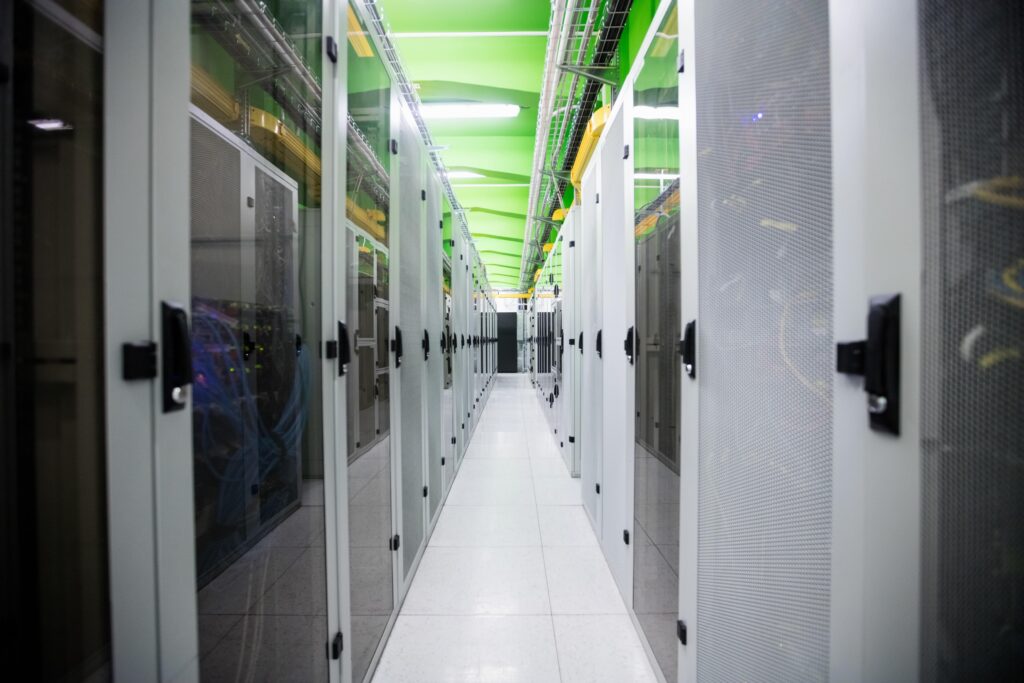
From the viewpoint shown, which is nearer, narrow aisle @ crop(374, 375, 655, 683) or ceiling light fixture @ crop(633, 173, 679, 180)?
ceiling light fixture @ crop(633, 173, 679, 180)

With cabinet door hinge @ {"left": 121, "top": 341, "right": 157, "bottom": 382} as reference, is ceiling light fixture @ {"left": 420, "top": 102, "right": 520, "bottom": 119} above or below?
above

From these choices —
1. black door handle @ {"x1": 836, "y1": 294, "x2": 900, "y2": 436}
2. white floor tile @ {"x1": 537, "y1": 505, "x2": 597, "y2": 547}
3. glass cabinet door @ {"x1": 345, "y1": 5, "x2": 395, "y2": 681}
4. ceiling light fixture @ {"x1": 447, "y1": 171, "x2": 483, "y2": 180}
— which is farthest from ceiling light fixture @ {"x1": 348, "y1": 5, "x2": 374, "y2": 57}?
ceiling light fixture @ {"x1": 447, "y1": 171, "x2": 483, "y2": 180}

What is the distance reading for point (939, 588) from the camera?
61 cm

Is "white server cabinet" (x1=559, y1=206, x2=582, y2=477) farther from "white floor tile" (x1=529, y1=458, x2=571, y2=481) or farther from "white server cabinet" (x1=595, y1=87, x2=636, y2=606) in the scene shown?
"white server cabinet" (x1=595, y1=87, x2=636, y2=606)

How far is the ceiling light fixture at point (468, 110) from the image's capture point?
5.25m

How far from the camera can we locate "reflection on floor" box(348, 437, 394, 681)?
150cm

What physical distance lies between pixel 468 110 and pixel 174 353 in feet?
17.8

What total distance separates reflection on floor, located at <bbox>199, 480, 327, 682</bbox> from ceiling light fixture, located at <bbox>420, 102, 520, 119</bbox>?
5029 mm

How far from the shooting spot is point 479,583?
2242mm

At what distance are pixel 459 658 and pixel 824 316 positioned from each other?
1.73 metres

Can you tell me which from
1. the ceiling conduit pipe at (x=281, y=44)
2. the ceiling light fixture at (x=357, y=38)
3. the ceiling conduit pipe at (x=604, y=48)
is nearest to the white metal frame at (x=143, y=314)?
the ceiling conduit pipe at (x=281, y=44)

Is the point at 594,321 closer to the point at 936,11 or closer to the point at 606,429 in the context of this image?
the point at 606,429

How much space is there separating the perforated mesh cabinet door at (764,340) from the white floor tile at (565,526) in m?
1.58

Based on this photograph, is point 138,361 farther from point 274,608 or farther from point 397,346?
point 397,346
